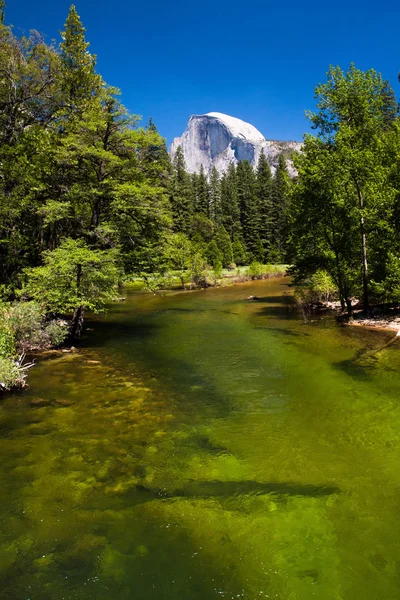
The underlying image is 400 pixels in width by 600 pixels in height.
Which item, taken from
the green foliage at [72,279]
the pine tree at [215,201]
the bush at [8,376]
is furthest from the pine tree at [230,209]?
the bush at [8,376]

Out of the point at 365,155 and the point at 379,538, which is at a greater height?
the point at 365,155

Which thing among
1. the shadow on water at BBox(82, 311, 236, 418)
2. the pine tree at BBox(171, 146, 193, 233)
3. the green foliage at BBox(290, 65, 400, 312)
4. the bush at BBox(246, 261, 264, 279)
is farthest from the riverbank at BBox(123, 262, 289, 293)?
the pine tree at BBox(171, 146, 193, 233)

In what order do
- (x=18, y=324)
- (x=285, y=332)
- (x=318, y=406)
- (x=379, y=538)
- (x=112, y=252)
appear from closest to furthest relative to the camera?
(x=379, y=538), (x=318, y=406), (x=18, y=324), (x=112, y=252), (x=285, y=332)

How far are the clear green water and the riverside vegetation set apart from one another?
6856 mm

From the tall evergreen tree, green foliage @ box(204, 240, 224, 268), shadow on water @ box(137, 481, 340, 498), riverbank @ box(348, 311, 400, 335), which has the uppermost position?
the tall evergreen tree

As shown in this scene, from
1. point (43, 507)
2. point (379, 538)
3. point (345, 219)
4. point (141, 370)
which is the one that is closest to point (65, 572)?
point (43, 507)

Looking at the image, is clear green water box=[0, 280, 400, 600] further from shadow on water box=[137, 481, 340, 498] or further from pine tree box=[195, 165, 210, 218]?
pine tree box=[195, 165, 210, 218]

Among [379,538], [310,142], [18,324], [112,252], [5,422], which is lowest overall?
[379,538]

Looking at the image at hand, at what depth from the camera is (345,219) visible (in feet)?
72.9

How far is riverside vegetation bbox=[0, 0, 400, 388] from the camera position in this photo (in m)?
18.4

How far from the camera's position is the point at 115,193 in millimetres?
18516

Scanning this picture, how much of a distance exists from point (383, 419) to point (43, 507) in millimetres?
7624

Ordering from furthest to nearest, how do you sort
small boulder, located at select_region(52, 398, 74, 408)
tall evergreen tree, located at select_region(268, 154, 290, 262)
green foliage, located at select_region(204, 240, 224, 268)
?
tall evergreen tree, located at select_region(268, 154, 290, 262) < green foliage, located at select_region(204, 240, 224, 268) < small boulder, located at select_region(52, 398, 74, 408)

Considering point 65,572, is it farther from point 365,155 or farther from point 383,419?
point 365,155
